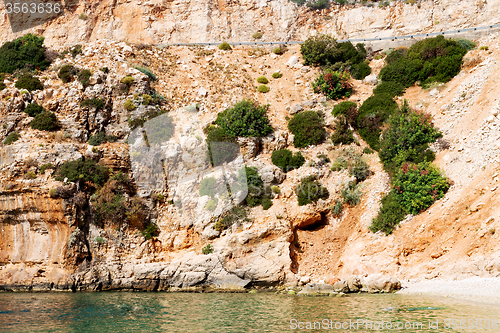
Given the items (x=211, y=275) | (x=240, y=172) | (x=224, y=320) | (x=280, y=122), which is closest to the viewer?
(x=224, y=320)

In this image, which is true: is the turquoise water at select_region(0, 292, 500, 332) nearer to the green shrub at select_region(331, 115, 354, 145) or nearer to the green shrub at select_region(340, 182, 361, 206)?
the green shrub at select_region(340, 182, 361, 206)

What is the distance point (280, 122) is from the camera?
31.7 metres

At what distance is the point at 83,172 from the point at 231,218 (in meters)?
10.4

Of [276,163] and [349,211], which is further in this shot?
[276,163]

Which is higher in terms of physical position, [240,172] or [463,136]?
[463,136]

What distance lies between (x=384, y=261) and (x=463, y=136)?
9715 mm

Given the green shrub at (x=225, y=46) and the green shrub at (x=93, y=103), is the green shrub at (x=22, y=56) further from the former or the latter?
the green shrub at (x=225, y=46)

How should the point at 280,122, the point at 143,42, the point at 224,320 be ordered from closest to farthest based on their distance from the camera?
the point at 224,320 → the point at 280,122 → the point at 143,42

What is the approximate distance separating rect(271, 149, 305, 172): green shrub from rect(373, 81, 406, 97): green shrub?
9353mm

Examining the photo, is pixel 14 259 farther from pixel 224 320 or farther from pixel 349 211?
pixel 349 211

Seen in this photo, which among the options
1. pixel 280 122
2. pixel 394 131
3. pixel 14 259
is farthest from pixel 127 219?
pixel 394 131

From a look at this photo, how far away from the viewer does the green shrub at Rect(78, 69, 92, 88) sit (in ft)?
106

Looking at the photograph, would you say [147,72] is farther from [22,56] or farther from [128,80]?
[22,56]

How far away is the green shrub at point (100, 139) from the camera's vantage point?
29.2 meters
